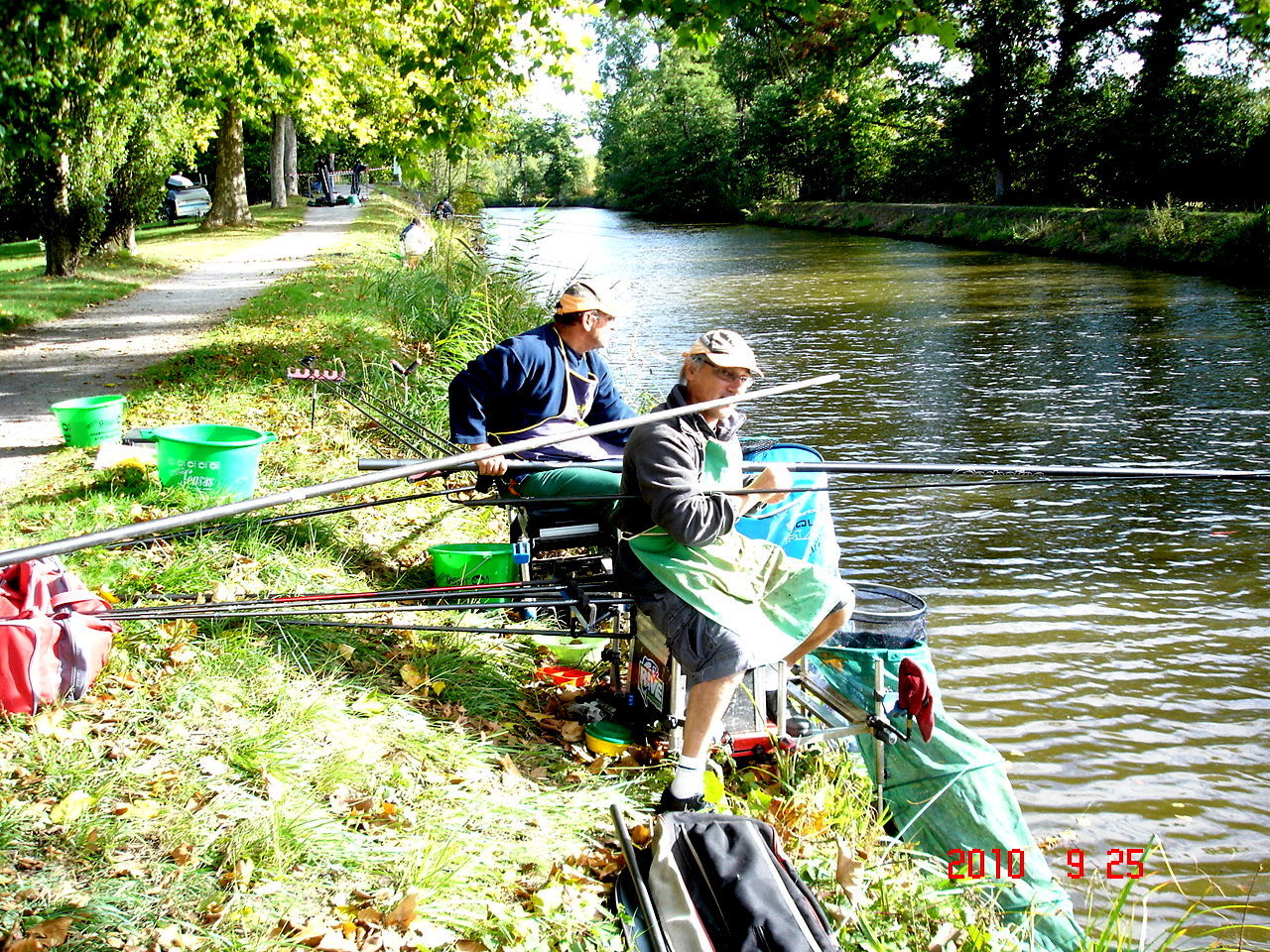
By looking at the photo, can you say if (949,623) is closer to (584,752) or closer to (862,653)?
(862,653)

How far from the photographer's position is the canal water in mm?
4363

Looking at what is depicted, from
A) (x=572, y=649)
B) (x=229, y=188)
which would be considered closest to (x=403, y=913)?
(x=572, y=649)

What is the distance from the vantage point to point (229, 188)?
87.6ft

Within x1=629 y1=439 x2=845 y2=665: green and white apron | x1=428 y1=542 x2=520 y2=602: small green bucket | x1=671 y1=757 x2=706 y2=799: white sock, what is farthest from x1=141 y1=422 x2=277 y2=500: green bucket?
x1=671 y1=757 x2=706 y2=799: white sock

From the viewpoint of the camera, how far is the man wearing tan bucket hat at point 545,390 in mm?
4844

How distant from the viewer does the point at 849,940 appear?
2965 mm

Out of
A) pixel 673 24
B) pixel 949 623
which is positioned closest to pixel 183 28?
pixel 673 24

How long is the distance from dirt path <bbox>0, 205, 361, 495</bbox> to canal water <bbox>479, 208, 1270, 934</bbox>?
148 inches

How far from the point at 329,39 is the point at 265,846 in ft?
48.0

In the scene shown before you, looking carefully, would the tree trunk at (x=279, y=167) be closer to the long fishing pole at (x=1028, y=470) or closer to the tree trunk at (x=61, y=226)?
the tree trunk at (x=61, y=226)

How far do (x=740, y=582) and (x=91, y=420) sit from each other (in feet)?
14.9

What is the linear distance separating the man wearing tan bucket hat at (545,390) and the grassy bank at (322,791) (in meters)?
0.79

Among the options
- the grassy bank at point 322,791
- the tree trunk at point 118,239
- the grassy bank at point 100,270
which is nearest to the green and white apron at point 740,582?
the grassy bank at point 322,791

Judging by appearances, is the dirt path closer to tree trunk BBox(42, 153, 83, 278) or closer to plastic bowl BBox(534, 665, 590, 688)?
tree trunk BBox(42, 153, 83, 278)
